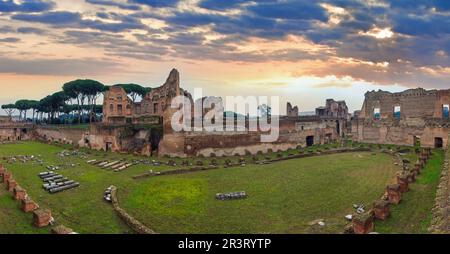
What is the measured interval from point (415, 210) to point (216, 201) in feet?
24.3

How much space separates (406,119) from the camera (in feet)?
99.6

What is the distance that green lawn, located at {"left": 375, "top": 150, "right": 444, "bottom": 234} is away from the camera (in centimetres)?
970

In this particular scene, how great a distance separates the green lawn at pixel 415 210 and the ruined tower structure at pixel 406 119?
45.8ft

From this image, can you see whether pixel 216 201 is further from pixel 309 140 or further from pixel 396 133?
pixel 396 133

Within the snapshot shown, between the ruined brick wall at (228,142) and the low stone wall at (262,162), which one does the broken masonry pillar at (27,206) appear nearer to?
the low stone wall at (262,162)

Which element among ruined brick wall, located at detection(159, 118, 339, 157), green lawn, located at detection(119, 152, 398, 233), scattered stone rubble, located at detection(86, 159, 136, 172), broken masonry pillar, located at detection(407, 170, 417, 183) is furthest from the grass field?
ruined brick wall, located at detection(159, 118, 339, 157)

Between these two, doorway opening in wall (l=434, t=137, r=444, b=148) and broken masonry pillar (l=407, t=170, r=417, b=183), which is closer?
broken masonry pillar (l=407, t=170, r=417, b=183)

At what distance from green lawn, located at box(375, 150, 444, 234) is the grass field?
0.13 metres

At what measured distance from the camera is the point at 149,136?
30.0 metres

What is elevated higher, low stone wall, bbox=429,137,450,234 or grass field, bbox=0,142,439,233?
low stone wall, bbox=429,137,450,234

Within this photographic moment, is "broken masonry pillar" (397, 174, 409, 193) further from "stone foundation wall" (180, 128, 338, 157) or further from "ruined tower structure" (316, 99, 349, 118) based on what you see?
"ruined tower structure" (316, 99, 349, 118)

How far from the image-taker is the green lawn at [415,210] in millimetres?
9703
